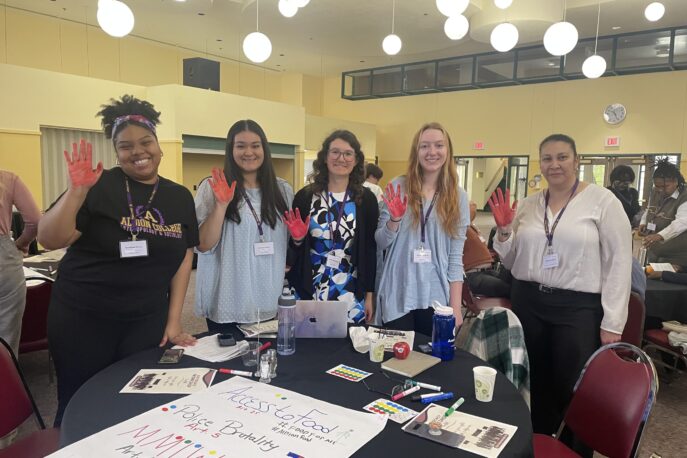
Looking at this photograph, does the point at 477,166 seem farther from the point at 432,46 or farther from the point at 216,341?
the point at 216,341

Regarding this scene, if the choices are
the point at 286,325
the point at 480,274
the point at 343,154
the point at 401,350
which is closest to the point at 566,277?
the point at 401,350

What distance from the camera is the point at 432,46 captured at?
9.30 meters

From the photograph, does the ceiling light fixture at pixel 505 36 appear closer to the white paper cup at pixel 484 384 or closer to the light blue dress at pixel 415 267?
the light blue dress at pixel 415 267

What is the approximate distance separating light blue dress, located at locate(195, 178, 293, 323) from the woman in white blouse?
125 cm

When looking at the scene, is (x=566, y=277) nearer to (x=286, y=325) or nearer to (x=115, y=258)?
(x=286, y=325)

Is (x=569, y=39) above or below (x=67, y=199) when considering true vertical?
above

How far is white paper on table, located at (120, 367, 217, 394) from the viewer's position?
145 cm

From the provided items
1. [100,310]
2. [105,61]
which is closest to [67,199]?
[100,310]

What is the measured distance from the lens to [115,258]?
69.1 inches

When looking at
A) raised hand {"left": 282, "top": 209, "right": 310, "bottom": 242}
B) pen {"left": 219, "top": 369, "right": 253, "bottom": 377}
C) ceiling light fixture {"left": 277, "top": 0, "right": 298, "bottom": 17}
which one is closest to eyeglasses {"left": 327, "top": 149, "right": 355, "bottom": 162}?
raised hand {"left": 282, "top": 209, "right": 310, "bottom": 242}

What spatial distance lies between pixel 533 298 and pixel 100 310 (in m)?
1.92

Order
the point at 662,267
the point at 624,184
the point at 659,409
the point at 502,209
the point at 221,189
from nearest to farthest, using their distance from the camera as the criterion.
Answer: the point at 221,189 < the point at 502,209 < the point at 659,409 < the point at 662,267 < the point at 624,184

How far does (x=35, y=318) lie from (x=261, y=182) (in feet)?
6.12

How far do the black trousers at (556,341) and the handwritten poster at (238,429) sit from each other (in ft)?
4.22
